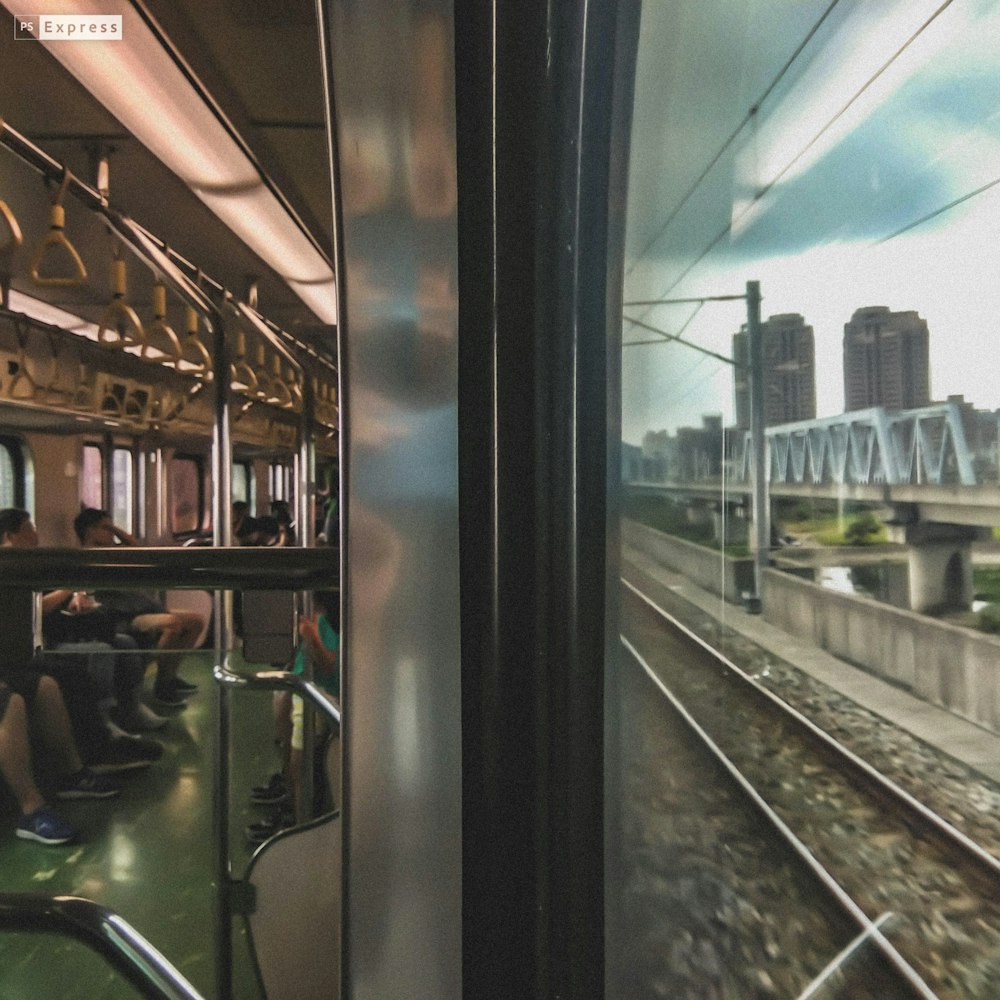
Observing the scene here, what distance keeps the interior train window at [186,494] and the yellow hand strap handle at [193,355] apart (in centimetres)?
24

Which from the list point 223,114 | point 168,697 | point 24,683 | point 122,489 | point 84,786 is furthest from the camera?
point 84,786

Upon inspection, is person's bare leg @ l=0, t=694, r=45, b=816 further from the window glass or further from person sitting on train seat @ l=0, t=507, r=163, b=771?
the window glass

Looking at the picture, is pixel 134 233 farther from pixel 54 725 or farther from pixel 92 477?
pixel 54 725

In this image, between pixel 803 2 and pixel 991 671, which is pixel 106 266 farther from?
pixel 991 671

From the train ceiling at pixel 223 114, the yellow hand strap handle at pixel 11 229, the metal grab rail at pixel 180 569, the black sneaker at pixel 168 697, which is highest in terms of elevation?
the train ceiling at pixel 223 114

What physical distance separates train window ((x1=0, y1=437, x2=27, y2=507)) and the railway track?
4.81ft

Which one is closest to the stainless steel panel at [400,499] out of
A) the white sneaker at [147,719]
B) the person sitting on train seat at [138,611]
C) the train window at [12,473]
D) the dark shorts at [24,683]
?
the person sitting on train seat at [138,611]

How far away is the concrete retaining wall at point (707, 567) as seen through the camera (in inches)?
34.8

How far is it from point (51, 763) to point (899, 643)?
3218 mm

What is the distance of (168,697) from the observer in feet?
10.5

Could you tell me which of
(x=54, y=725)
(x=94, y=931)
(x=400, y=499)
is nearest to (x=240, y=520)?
(x=94, y=931)

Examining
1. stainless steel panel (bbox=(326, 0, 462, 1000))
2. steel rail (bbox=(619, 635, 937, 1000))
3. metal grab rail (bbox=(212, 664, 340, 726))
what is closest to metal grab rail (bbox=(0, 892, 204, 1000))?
stainless steel panel (bbox=(326, 0, 462, 1000))

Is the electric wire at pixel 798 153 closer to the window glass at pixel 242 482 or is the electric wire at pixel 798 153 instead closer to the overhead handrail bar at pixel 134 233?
the overhead handrail bar at pixel 134 233

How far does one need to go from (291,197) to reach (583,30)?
43.8 inches
